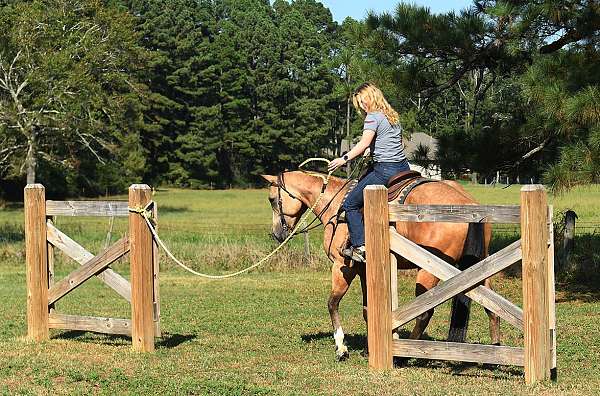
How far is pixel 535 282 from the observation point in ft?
26.0

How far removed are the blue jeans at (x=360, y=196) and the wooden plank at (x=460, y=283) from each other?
95cm

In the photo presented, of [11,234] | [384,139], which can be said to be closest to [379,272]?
[384,139]

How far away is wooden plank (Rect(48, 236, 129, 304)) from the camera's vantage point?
415 inches

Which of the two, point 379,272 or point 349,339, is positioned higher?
point 379,272

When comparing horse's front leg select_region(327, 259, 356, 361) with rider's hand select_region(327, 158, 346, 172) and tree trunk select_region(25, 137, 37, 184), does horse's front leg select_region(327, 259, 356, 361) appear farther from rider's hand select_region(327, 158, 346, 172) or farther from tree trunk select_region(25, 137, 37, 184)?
tree trunk select_region(25, 137, 37, 184)

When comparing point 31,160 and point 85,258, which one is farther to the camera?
point 31,160

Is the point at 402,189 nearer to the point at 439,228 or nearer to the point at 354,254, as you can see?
the point at 439,228

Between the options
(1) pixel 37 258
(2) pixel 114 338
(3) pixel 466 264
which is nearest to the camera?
(3) pixel 466 264

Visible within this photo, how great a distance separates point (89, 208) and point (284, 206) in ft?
7.68

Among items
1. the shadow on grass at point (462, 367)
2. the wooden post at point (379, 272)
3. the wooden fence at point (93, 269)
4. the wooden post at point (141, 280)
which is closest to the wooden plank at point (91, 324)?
the wooden fence at point (93, 269)

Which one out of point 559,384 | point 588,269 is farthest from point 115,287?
point 588,269

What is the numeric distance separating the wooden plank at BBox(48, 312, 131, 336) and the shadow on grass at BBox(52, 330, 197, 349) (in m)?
0.29

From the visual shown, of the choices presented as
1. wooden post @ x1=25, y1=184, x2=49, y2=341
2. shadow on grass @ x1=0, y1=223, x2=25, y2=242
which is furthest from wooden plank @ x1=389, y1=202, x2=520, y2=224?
shadow on grass @ x1=0, y1=223, x2=25, y2=242

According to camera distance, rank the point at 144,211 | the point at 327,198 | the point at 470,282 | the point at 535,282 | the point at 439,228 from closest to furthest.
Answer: the point at 535,282
the point at 470,282
the point at 439,228
the point at 144,211
the point at 327,198
